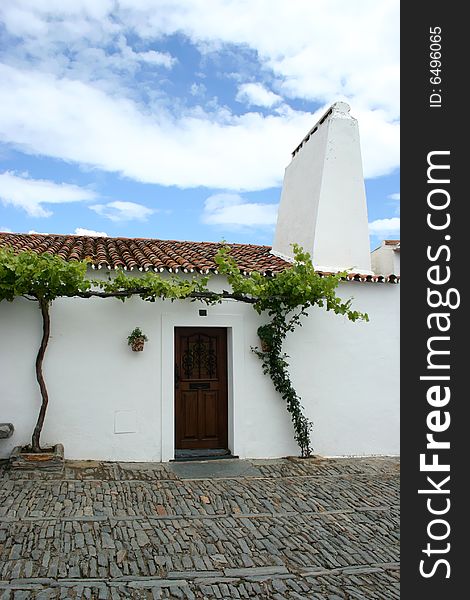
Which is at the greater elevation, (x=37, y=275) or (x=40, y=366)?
(x=37, y=275)

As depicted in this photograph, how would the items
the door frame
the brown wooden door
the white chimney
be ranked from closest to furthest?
the door frame
the brown wooden door
the white chimney

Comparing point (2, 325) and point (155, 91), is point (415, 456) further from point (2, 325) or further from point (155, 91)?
point (155, 91)

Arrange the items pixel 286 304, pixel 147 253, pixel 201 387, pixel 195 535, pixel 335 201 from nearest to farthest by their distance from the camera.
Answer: pixel 195 535 < pixel 286 304 < pixel 201 387 < pixel 147 253 < pixel 335 201

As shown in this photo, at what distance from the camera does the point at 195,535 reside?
6.32 metres

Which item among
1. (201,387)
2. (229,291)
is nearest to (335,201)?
(229,291)

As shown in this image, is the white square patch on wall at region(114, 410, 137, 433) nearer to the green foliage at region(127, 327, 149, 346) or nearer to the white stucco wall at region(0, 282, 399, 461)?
the white stucco wall at region(0, 282, 399, 461)

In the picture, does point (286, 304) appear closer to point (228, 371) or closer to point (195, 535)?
point (228, 371)

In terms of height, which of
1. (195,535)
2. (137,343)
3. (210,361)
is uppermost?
(137,343)

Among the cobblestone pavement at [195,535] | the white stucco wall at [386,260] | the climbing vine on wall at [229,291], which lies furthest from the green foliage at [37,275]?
the white stucco wall at [386,260]

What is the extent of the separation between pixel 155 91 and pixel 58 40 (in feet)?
6.00

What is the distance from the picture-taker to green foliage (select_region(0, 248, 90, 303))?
323 inches

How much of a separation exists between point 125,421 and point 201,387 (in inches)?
60.9

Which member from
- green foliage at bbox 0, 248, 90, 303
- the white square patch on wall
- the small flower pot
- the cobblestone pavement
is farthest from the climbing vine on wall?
the cobblestone pavement

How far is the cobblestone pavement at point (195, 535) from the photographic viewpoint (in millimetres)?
5172
